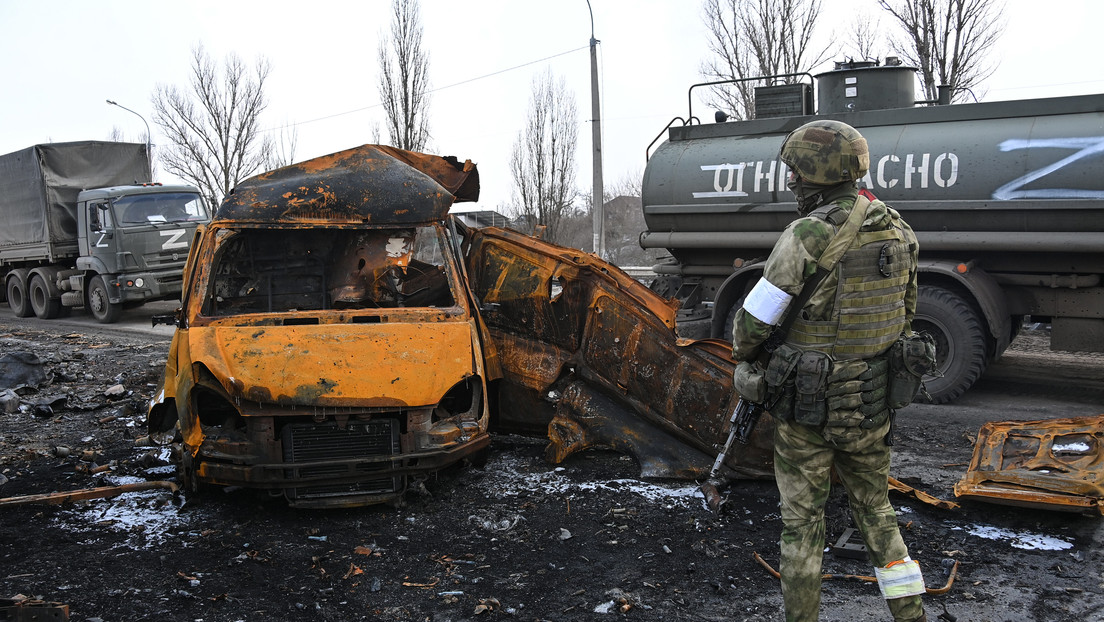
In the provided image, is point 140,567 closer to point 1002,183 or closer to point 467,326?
point 467,326

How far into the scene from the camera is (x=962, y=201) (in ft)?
22.7

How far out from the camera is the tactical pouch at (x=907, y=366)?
9.95 feet

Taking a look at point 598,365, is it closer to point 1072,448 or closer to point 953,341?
point 1072,448

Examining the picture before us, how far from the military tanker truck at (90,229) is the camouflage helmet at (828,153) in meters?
12.9

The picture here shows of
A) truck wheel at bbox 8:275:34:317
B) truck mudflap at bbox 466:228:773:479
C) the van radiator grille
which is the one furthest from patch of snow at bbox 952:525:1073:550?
truck wheel at bbox 8:275:34:317

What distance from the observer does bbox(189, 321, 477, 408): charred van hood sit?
427 cm

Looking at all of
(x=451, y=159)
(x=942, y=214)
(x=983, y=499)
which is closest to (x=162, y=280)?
(x=451, y=159)

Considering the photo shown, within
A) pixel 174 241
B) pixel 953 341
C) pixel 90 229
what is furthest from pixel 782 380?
pixel 90 229

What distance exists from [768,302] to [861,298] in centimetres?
36

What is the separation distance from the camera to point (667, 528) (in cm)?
422

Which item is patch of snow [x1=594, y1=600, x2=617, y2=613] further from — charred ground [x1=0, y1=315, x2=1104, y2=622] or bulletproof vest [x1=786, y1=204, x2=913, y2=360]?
bulletproof vest [x1=786, y1=204, x2=913, y2=360]

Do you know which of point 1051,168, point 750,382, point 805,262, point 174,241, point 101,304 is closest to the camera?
point 805,262

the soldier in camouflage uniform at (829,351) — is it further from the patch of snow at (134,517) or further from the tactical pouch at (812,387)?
the patch of snow at (134,517)

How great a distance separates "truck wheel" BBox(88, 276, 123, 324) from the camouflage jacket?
1349cm
